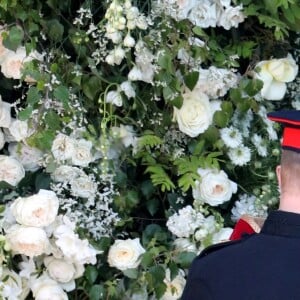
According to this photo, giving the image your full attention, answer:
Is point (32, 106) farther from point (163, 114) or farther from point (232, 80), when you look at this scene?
point (232, 80)

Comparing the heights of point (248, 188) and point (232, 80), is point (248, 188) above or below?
below

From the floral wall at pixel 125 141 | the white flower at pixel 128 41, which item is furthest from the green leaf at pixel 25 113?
the white flower at pixel 128 41

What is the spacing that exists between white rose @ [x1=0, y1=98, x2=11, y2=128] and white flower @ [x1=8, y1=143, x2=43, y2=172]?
7 centimetres

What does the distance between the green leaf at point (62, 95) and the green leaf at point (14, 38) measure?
17 centimetres

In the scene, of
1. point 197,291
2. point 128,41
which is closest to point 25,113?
point 128,41

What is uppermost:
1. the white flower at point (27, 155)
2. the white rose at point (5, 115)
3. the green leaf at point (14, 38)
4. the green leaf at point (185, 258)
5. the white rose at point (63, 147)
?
the green leaf at point (14, 38)

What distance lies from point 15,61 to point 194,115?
52 cm

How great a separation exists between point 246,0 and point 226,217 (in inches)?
25.0

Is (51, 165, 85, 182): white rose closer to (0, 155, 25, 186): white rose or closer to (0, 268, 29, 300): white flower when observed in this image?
(0, 155, 25, 186): white rose

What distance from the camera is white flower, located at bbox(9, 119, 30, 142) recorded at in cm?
261

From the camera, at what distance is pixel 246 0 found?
264cm

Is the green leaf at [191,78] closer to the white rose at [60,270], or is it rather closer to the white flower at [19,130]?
the white flower at [19,130]

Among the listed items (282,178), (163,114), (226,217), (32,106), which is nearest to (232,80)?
(163,114)

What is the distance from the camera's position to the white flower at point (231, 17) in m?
2.61
